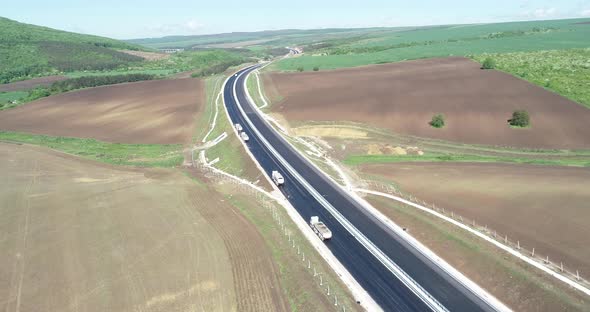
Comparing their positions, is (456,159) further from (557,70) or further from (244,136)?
(557,70)

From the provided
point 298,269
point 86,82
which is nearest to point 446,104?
point 298,269

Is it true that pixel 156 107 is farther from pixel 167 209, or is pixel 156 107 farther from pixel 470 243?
pixel 470 243

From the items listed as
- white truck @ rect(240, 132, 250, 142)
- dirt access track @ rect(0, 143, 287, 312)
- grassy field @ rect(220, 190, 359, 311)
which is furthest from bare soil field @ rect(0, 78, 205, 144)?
grassy field @ rect(220, 190, 359, 311)

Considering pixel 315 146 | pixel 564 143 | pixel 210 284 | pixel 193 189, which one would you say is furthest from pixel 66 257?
pixel 564 143

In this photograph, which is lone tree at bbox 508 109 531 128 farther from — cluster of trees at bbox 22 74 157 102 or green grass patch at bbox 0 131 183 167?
cluster of trees at bbox 22 74 157 102

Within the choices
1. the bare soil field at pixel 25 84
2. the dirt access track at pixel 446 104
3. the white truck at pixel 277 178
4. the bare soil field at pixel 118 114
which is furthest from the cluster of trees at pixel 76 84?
the white truck at pixel 277 178

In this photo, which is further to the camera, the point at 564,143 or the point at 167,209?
the point at 564,143
